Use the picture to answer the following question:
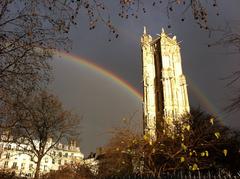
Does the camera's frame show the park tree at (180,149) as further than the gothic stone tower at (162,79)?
No

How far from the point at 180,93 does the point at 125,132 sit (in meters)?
43.2

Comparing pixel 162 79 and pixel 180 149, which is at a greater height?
pixel 162 79

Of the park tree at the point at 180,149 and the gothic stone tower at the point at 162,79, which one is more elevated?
the gothic stone tower at the point at 162,79

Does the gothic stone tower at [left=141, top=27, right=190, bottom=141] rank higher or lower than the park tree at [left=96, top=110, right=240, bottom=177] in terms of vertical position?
higher

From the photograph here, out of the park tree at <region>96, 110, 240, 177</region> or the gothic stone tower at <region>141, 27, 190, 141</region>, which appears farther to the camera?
the gothic stone tower at <region>141, 27, 190, 141</region>

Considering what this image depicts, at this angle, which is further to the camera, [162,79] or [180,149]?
[162,79]

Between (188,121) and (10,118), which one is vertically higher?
(188,121)

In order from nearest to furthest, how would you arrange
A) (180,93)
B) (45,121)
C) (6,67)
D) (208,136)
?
(6,67), (45,121), (208,136), (180,93)

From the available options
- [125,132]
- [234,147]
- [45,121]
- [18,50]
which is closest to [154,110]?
[234,147]

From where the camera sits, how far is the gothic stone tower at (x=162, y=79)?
65938mm

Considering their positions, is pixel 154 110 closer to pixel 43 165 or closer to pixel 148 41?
pixel 148 41

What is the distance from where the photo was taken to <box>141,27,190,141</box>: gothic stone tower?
65.9 m

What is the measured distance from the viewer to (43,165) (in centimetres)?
9994

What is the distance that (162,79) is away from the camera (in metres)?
69.1
